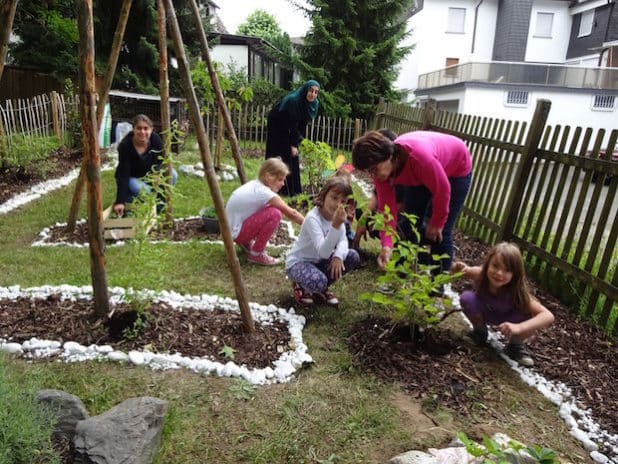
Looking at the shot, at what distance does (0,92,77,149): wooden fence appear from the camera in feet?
25.1

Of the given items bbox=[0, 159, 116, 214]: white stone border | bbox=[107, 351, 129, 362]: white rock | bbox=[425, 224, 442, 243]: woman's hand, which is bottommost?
bbox=[107, 351, 129, 362]: white rock

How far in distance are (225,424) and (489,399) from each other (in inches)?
56.7

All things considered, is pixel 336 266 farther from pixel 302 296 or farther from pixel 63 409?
pixel 63 409

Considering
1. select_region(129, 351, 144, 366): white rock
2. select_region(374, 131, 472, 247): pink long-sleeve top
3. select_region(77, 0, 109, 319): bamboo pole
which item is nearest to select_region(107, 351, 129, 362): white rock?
select_region(129, 351, 144, 366): white rock

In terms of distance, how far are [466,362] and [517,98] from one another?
2238 centimetres

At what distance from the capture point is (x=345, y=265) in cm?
355

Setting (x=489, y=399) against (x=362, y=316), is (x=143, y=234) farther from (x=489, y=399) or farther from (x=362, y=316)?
(x=489, y=399)

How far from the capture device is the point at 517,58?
84.2ft

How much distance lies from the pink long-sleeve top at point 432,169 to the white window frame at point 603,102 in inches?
901

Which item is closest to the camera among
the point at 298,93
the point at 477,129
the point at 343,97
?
the point at 477,129

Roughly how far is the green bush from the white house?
2245 cm

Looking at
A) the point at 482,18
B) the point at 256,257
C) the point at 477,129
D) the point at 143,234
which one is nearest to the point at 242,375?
the point at 143,234

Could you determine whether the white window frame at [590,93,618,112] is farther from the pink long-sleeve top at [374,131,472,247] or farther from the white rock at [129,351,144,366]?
the white rock at [129,351,144,366]

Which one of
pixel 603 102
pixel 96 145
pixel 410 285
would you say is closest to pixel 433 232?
pixel 410 285
